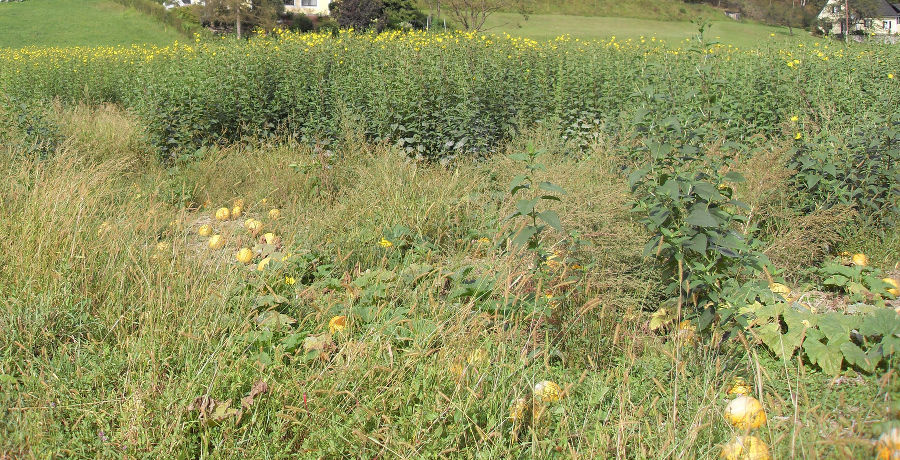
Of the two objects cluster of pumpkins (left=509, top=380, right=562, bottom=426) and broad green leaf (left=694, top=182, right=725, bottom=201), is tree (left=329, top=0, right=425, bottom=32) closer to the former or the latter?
broad green leaf (left=694, top=182, right=725, bottom=201)

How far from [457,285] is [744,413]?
129cm

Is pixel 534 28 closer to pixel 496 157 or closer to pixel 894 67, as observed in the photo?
pixel 894 67

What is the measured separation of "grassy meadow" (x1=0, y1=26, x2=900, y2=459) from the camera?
2127 millimetres

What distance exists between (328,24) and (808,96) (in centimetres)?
3354

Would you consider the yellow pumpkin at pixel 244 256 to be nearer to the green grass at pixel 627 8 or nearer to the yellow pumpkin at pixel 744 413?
the yellow pumpkin at pixel 744 413

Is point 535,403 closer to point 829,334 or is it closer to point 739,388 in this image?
point 739,388

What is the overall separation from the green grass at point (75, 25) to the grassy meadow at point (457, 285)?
26.3 meters

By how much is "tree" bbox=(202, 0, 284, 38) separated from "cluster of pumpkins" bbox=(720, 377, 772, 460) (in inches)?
1343

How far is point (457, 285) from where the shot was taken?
9.72 feet

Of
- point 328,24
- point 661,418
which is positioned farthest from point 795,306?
point 328,24

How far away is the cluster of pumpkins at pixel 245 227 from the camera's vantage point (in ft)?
11.9

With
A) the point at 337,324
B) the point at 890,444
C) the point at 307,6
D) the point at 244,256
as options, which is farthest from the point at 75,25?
the point at 890,444

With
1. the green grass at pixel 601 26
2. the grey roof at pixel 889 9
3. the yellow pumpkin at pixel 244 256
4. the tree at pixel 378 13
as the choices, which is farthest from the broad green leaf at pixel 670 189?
the grey roof at pixel 889 9

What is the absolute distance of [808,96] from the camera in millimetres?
6062
